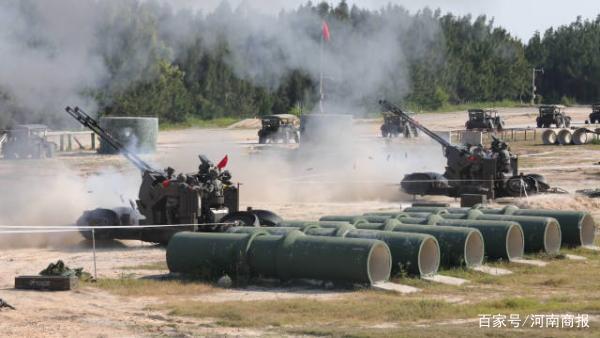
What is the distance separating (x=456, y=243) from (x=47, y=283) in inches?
321

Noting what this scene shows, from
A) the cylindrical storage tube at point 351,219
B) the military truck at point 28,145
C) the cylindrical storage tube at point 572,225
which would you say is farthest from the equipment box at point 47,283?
the military truck at point 28,145

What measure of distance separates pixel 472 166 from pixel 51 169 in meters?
20.4

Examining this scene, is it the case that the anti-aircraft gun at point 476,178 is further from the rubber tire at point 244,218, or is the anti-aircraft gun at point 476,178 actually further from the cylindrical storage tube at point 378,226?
the cylindrical storage tube at point 378,226

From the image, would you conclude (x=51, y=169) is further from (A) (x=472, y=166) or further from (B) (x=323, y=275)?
(B) (x=323, y=275)

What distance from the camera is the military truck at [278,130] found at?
2830 inches

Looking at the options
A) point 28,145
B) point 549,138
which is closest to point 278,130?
point 549,138

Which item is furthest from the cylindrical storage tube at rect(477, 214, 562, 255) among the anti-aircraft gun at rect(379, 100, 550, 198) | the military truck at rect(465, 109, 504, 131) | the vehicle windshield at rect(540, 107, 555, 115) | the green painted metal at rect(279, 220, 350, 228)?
the vehicle windshield at rect(540, 107, 555, 115)

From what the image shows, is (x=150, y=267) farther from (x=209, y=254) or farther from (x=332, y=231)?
(x=332, y=231)

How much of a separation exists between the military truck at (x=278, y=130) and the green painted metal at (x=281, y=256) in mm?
49051

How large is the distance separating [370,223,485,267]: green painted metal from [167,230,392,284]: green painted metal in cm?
232

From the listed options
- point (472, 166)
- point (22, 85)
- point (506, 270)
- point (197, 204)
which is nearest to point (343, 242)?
point (506, 270)

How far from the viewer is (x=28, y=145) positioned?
5688cm

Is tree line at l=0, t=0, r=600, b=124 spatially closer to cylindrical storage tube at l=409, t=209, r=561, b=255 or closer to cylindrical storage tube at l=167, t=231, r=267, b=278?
cylindrical storage tube at l=167, t=231, r=267, b=278

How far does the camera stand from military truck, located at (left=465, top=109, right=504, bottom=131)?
275 feet
